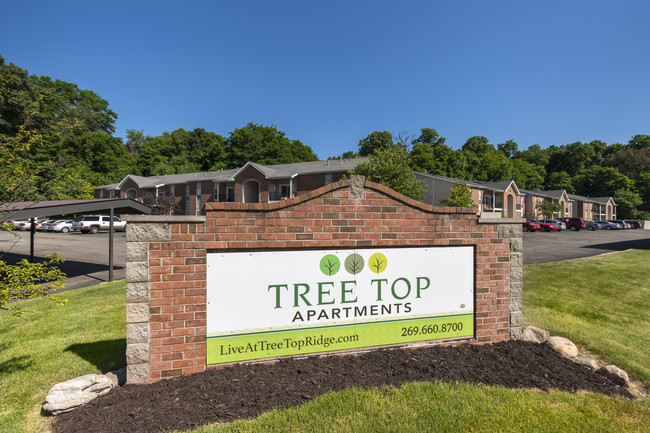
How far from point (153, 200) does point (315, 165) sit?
20.5 m

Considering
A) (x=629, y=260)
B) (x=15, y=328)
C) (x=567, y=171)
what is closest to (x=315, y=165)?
(x=629, y=260)

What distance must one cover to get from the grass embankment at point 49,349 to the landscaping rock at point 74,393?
0.18 metres

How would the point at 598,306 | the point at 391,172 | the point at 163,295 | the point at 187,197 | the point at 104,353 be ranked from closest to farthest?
the point at 163,295 → the point at 104,353 → the point at 598,306 → the point at 391,172 → the point at 187,197

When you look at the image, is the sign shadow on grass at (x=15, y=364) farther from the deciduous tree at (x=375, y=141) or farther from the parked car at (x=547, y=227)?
the deciduous tree at (x=375, y=141)

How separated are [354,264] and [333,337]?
0.98 meters

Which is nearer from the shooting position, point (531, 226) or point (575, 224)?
point (531, 226)

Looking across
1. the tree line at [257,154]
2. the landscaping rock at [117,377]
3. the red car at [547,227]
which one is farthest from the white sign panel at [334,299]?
the red car at [547,227]

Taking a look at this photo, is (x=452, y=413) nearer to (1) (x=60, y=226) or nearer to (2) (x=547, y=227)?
(1) (x=60, y=226)

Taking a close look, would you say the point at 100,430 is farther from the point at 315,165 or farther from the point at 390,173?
the point at 315,165

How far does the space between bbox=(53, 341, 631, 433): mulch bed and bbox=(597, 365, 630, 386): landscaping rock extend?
0.19m

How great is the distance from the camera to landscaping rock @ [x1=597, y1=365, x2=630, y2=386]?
169 inches

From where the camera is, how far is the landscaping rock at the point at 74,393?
3312 millimetres

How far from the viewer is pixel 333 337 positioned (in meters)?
4.25

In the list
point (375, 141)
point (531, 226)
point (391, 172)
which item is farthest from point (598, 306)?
point (375, 141)
